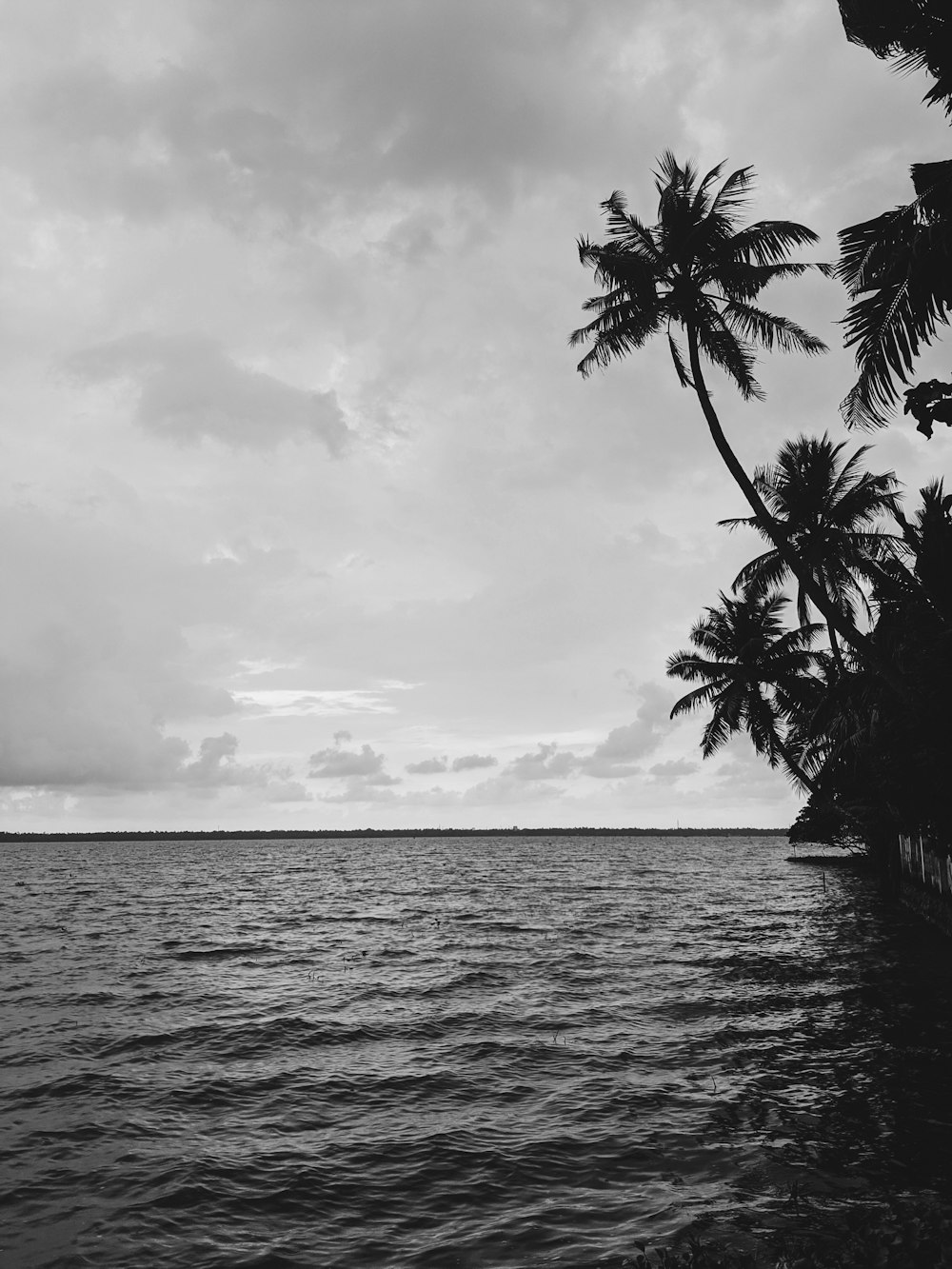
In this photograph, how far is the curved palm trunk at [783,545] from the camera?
14.5 m

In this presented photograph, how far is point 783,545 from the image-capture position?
53.0ft

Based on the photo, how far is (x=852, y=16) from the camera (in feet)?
30.1

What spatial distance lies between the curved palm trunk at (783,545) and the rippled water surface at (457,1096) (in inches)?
245

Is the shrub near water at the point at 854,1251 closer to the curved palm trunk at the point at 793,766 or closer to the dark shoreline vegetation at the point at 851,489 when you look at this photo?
the dark shoreline vegetation at the point at 851,489

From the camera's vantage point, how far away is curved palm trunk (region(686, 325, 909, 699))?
14469 millimetres

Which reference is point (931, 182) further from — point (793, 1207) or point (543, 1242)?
point (543, 1242)

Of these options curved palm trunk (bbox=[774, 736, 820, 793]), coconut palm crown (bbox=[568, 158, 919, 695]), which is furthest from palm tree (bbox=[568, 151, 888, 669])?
curved palm trunk (bbox=[774, 736, 820, 793])

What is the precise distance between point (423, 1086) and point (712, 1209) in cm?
534

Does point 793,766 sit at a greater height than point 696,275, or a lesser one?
lesser

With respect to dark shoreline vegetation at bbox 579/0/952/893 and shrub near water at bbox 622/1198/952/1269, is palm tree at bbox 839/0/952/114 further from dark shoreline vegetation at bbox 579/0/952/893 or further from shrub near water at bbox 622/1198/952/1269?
shrub near water at bbox 622/1198/952/1269

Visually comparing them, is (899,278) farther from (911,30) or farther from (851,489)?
(851,489)

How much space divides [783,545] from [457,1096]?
449 inches

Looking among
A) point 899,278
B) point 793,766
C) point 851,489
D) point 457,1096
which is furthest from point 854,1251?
point 793,766

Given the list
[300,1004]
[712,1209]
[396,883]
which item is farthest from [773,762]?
[712,1209]
